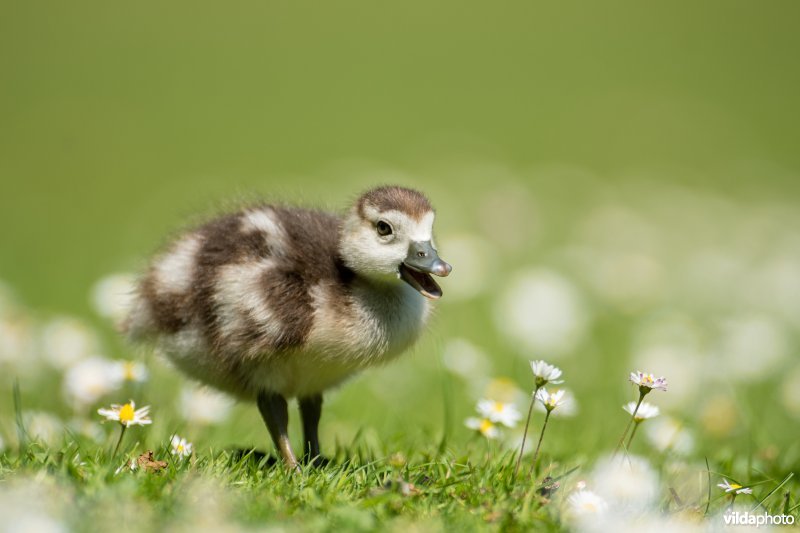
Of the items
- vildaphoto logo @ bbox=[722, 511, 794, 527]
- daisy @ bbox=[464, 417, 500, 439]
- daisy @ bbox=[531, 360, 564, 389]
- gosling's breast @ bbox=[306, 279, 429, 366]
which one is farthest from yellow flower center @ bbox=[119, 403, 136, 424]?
vildaphoto logo @ bbox=[722, 511, 794, 527]

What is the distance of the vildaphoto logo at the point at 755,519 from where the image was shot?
3.49 metres

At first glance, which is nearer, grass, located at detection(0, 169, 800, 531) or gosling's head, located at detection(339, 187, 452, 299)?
grass, located at detection(0, 169, 800, 531)

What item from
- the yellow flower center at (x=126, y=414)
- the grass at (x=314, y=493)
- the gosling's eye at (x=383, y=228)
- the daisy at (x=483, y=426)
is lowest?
the grass at (x=314, y=493)

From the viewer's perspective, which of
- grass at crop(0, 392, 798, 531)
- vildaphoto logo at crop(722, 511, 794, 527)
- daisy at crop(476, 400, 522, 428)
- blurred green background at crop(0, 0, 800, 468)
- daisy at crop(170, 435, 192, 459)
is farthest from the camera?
blurred green background at crop(0, 0, 800, 468)

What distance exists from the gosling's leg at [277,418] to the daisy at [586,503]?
113 centimetres

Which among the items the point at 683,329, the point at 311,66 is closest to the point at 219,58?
the point at 311,66

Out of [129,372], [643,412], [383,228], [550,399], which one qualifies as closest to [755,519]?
[643,412]

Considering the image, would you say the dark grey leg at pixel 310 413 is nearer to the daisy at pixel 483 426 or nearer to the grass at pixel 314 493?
the grass at pixel 314 493

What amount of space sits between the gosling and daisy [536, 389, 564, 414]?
54 cm

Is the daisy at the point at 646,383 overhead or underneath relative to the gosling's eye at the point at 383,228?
underneath

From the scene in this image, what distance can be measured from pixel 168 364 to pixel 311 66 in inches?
676

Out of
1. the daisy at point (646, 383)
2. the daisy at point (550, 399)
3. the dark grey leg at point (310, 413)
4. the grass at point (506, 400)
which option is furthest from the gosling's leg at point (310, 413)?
the daisy at point (646, 383)

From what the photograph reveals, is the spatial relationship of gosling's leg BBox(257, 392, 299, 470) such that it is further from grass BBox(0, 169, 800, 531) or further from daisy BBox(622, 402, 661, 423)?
daisy BBox(622, 402, 661, 423)

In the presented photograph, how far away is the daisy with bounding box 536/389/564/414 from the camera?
364cm
